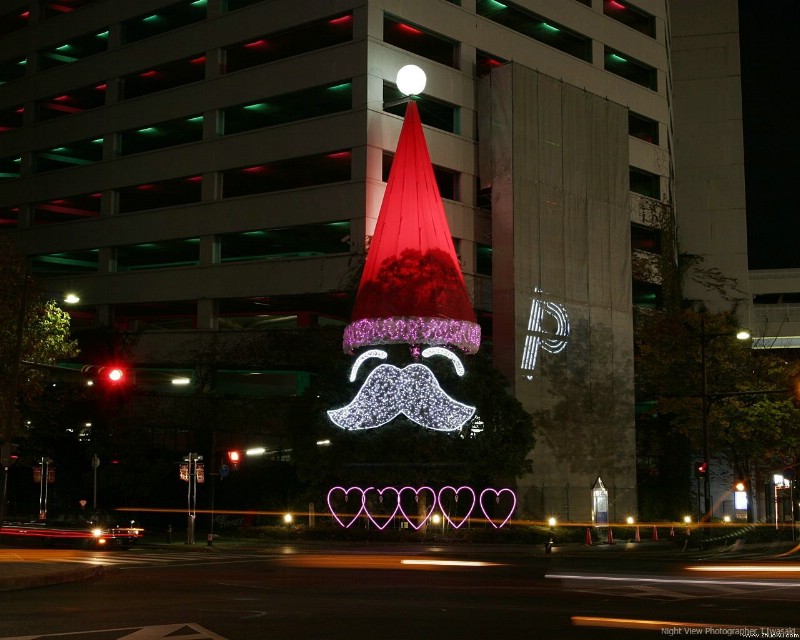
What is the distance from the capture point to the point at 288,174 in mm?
61000

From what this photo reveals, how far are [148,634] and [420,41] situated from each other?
49.4 metres

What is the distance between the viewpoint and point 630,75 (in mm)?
73375

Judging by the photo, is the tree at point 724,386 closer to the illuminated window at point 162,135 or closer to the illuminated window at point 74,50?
the illuminated window at point 162,135

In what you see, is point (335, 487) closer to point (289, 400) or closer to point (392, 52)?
point (289, 400)

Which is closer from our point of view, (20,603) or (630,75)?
(20,603)

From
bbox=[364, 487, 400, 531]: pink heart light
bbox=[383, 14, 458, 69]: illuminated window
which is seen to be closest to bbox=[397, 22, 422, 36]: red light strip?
bbox=[383, 14, 458, 69]: illuminated window

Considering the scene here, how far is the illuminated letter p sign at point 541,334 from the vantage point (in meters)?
55.6

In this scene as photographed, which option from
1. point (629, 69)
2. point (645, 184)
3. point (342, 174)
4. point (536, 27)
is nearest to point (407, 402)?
point (342, 174)

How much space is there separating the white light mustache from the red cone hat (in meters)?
1.51

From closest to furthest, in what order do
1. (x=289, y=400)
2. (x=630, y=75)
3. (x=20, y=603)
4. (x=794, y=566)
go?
(x=20, y=603)
(x=794, y=566)
(x=289, y=400)
(x=630, y=75)

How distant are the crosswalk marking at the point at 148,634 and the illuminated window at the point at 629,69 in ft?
196

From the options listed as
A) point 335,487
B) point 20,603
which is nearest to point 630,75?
point 335,487

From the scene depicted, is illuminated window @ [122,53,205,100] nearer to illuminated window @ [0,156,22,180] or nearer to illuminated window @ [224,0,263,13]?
illuminated window @ [224,0,263,13]

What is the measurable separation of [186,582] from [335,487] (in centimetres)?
2302
